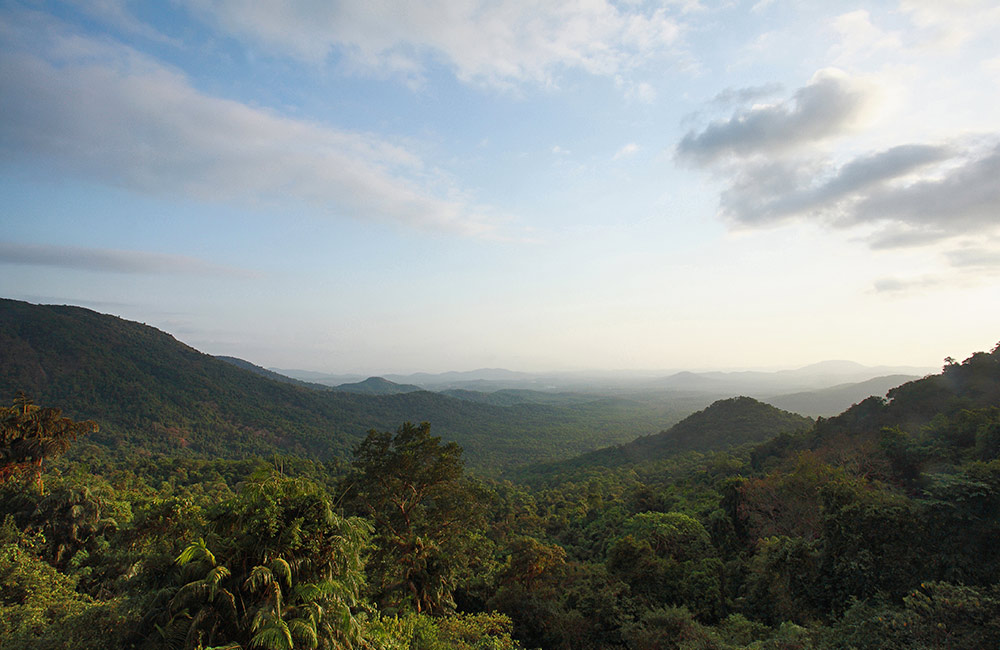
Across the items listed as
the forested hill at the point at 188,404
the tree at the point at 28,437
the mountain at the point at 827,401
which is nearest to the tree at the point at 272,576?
the tree at the point at 28,437

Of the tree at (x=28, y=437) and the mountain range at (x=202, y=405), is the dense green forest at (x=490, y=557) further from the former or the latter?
the mountain range at (x=202, y=405)

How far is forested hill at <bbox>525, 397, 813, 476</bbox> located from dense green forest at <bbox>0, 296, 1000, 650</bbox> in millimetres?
27486

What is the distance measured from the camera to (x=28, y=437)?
47.3ft

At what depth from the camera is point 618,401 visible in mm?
187875

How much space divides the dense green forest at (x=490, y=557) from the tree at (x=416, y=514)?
68 mm

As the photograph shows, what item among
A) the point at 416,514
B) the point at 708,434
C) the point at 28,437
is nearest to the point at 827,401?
the point at 708,434

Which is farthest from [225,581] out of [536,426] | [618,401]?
[618,401]

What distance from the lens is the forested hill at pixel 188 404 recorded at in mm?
72500

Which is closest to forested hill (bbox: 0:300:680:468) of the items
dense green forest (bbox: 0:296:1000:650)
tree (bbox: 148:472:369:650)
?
dense green forest (bbox: 0:296:1000:650)

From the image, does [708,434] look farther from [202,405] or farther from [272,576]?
[202,405]

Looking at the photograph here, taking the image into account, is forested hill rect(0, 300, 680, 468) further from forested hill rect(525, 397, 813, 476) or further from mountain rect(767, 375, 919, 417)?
mountain rect(767, 375, 919, 417)

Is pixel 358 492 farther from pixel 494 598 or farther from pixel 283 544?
pixel 283 544

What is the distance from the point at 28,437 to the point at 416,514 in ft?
45.9

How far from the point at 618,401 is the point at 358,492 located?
18578 cm
